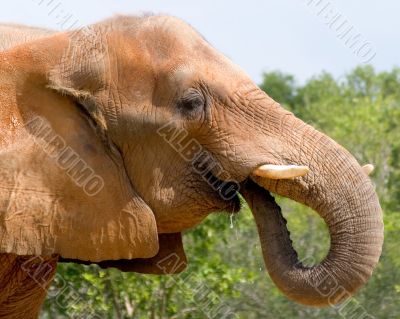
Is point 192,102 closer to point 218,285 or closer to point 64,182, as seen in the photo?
point 64,182

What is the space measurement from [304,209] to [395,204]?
138cm

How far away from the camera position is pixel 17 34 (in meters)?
6.15

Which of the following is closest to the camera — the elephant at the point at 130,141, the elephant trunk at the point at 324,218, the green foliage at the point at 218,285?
the elephant trunk at the point at 324,218

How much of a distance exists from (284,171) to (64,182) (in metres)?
0.98

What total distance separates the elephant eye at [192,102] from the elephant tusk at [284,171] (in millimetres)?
425

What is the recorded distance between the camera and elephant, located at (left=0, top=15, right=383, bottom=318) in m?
5.33

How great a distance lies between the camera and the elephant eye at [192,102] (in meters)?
5.37

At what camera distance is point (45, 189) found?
17.7ft

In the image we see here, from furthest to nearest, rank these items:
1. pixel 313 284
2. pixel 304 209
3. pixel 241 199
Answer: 1. pixel 304 209
2. pixel 241 199
3. pixel 313 284

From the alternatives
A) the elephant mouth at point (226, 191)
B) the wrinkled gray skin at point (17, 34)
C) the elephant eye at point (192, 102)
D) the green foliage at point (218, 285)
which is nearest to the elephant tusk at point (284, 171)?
the elephant mouth at point (226, 191)

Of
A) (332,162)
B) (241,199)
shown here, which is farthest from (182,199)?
(332,162)

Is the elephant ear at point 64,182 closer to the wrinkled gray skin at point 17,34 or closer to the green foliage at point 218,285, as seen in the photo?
the wrinkled gray skin at point 17,34

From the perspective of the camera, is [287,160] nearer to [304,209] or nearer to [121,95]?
[121,95]

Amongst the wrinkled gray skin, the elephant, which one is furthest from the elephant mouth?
the wrinkled gray skin
